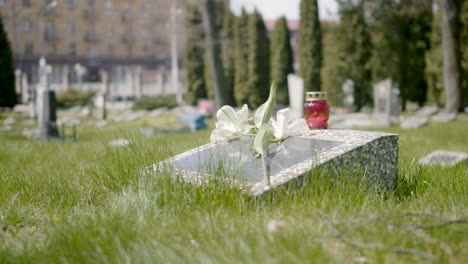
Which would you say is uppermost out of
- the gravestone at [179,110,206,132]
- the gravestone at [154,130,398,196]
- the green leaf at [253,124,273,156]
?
the green leaf at [253,124,273,156]

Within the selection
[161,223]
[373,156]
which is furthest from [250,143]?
[161,223]

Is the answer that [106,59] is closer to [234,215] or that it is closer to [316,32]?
[316,32]

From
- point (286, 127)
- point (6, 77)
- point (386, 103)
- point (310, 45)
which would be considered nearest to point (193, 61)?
point (310, 45)

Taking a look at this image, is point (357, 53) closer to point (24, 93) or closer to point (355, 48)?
point (355, 48)

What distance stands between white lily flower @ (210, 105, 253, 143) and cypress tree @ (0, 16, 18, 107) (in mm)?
19327

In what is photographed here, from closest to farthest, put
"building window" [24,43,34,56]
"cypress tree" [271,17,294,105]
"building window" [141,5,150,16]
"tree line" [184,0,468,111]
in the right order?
→ 1. "tree line" [184,0,468,111]
2. "cypress tree" [271,17,294,105]
3. "building window" [24,43,34,56]
4. "building window" [141,5,150,16]

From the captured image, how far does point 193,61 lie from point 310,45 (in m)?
6.79

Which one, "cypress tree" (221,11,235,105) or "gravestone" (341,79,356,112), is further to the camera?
"cypress tree" (221,11,235,105)

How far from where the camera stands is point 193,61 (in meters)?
23.7

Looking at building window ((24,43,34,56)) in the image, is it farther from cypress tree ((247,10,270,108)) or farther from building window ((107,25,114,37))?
cypress tree ((247,10,270,108))

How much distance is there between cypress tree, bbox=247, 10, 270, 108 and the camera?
70.7 ft

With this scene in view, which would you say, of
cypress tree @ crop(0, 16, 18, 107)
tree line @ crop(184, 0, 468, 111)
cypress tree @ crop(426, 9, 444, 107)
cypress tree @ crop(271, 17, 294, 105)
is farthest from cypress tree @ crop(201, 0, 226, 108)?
cypress tree @ crop(0, 16, 18, 107)

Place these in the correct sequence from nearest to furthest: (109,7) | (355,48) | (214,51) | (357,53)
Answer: (214,51) < (357,53) < (355,48) < (109,7)

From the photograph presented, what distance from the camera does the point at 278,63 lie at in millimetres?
21500
